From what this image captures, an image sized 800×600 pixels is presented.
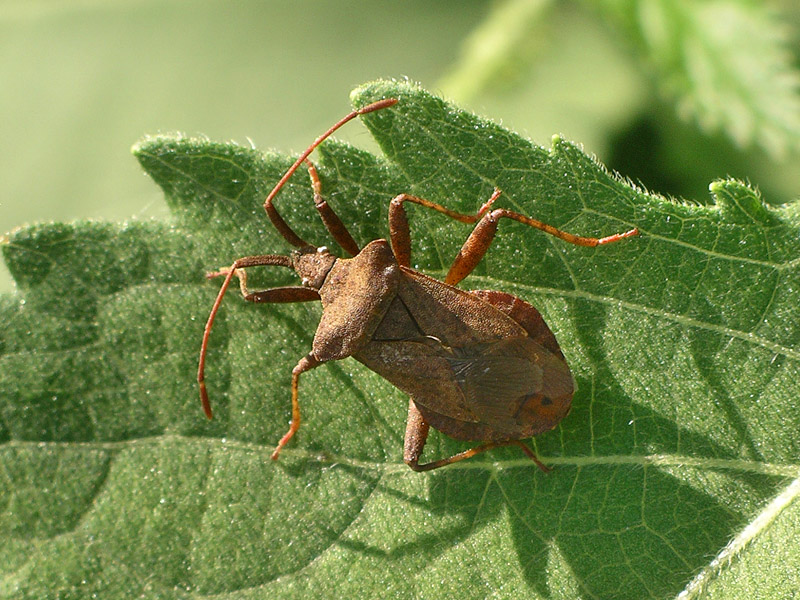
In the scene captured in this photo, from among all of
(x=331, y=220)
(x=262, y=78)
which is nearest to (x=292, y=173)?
(x=331, y=220)

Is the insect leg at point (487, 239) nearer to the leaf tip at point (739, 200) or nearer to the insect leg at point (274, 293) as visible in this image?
the leaf tip at point (739, 200)

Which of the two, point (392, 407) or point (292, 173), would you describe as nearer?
point (292, 173)

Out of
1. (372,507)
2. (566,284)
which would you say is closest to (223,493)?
(372,507)

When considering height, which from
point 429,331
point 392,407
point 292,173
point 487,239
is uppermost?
point 292,173

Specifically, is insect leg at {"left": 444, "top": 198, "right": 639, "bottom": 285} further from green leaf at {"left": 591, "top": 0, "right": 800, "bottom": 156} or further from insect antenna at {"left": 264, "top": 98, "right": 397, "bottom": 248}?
green leaf at {"left": 591, "top": 0, "right": 800, "bottom": 156}

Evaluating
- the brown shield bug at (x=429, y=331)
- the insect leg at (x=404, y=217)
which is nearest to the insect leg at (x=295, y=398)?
the brown shield bug at (x=429, y=331)

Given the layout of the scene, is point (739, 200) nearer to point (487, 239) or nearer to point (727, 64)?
point (487, 239)

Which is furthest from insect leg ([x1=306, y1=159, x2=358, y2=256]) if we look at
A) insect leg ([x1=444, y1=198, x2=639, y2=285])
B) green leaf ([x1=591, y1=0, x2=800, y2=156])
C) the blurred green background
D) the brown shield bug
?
green leaf ([x1=591, y1=0, x2=800, y2=156])
